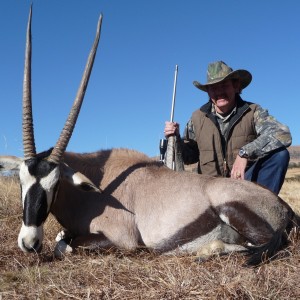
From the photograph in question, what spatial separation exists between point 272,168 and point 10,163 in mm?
2953

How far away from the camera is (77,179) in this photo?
13.3 feet

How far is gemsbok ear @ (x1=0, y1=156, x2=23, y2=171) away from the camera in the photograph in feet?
14.4

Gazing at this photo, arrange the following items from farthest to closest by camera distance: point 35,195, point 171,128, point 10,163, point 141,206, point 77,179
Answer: point 171,128 → point 10,163 → point 141,206 → point 77,179 → point 35,195

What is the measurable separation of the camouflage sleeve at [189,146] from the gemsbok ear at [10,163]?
252 centimetres

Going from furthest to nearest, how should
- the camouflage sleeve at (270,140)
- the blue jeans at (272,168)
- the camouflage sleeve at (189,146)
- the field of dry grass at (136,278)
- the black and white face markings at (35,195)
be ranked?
the camouflage sleeve at (189,146)
the blue jeans at (272,168)
the camouflage sleeve at (270,140)
the black and white face markings at (35,195)
the field of dry grass at (136,278)

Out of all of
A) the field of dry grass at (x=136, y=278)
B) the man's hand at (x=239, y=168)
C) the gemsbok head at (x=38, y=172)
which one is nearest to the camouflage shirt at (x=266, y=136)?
the man's hand at (x=239, y=168)

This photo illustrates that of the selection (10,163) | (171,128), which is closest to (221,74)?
(171,128)

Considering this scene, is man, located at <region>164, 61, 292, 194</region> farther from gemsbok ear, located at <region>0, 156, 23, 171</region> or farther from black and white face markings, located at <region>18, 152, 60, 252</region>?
black and white face markings, located at <region>18, 152, 60, 252</region>

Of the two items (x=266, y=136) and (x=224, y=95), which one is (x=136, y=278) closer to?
(x=266, y=136)

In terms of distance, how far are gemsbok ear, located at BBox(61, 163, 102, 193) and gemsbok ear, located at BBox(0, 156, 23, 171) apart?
544 mm

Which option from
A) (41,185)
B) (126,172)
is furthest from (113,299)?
(126,172)

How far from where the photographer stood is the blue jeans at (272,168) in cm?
509

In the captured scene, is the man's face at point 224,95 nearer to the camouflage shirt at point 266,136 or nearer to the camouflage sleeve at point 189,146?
the camouflage shirt at point 266,136

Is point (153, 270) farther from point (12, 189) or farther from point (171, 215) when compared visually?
point (12, 189)
